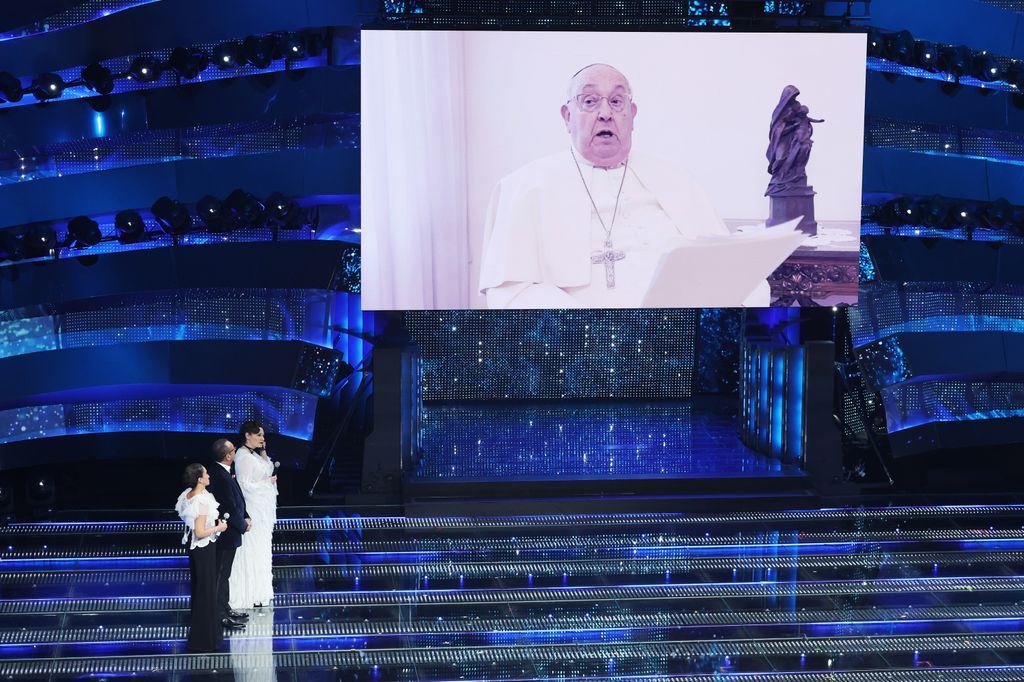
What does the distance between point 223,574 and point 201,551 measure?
1.67ft

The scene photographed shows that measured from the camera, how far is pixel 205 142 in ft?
38.8

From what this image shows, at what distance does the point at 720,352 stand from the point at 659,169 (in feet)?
11.8

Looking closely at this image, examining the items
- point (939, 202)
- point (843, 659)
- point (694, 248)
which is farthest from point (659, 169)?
point (843, 659)

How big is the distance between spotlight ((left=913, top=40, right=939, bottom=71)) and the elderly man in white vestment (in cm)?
300

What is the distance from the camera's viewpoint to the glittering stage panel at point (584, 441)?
33.6 ft

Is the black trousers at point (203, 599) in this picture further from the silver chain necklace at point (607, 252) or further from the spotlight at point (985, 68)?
the spotlight at point (985, 68)

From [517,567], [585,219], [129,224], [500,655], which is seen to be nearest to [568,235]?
[585,219]

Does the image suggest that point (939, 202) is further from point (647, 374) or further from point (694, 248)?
point (647, 374)

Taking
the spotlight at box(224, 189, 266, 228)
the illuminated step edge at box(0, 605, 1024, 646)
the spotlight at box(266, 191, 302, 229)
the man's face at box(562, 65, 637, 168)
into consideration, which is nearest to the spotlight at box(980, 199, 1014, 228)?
the man's face at box(562, 65, 637, 168)

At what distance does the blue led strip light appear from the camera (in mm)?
11492

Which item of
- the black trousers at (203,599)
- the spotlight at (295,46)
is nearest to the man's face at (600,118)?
the spotlight at (295,46)

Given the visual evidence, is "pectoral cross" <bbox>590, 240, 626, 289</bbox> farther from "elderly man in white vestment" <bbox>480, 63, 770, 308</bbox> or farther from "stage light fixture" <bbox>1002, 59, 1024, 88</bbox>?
"stage light fixture" <bbox>1002, 59, 1024, 88</bbox>

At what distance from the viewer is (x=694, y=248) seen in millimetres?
10539

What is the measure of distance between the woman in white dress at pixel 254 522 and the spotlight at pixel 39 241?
4227 mm
